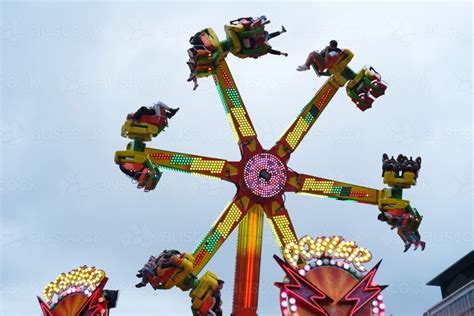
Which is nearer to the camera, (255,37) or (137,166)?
(137,166)

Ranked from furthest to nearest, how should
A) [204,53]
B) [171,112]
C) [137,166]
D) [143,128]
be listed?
[204,53], [171,112], [143,128], [137,166]

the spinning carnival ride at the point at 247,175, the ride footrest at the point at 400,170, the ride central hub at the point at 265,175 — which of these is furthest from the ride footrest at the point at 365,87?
the ride central hub at the point at 265,175

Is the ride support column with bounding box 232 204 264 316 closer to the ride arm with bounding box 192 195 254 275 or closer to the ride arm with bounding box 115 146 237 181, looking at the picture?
the ride arm with bounding box 192 195 254 275

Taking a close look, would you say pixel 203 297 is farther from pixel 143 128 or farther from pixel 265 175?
pixel 143 128

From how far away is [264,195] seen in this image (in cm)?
2511

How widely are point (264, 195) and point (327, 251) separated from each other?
432cm

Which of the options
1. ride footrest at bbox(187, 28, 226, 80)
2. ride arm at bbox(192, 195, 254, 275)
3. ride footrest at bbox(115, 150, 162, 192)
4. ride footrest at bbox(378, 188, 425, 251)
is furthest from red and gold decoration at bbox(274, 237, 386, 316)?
ride footrest at bbox(187, 28, 226, 80)

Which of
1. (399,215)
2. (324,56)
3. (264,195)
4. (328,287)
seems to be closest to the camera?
(328,287)

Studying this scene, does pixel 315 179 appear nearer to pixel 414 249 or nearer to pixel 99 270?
pixel 414 249

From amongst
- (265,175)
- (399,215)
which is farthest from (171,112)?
(399,215)

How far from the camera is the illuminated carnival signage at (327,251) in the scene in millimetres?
21125

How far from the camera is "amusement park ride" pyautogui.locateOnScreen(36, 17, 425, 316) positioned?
2077 cm

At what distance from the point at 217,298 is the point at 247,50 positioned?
813 cm

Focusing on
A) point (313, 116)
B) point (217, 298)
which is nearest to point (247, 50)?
point (313, 116)
